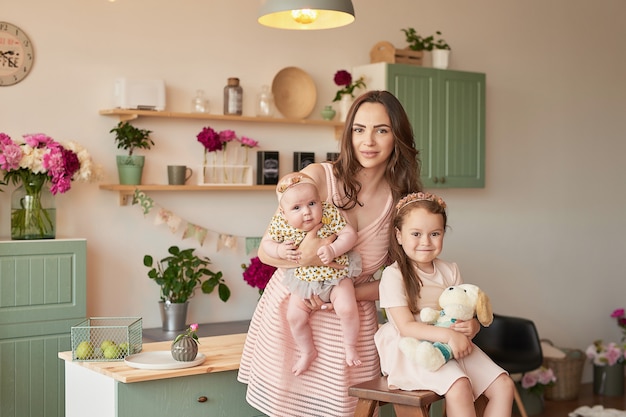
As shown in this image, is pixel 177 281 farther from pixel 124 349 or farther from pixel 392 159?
pixel 392 159

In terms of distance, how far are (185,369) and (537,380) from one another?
341 cm

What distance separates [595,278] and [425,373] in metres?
4.51

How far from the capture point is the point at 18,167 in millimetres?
4285

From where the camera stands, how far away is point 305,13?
3488 millimetres

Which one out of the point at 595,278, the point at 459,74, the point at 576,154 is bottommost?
the point at 595,278

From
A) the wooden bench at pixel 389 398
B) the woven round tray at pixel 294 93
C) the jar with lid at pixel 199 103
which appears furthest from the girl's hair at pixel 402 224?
the woven round tray at pixel 294 93

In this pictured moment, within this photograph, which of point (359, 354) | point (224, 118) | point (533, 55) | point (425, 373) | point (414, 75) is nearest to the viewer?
point (425, 373)

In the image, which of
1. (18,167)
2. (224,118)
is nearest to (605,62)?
(224,118)

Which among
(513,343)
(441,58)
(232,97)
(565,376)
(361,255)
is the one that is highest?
(441,58)

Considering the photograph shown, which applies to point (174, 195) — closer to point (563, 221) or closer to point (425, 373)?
point (425, 373)

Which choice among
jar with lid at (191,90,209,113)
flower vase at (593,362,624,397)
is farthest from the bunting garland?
flower vase at (593,362,624,397)

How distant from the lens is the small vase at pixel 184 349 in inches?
131

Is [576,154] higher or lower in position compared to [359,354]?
higher

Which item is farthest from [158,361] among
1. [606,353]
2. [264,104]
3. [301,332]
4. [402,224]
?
[606,353]
